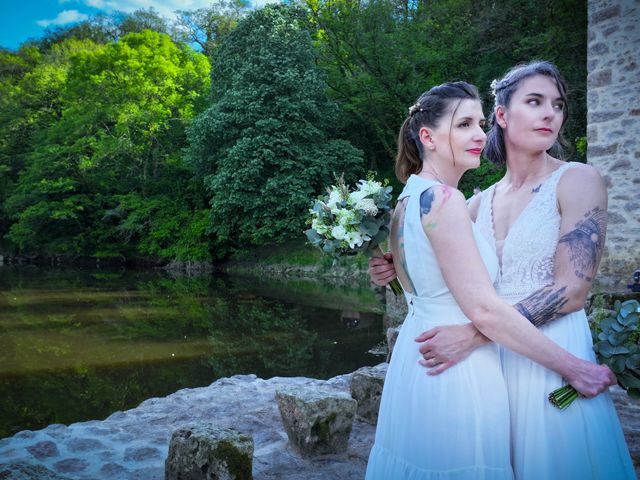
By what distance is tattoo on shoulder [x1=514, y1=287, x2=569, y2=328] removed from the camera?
1.66m

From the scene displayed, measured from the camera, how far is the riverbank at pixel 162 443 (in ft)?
11.5

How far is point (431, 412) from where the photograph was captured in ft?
5.37

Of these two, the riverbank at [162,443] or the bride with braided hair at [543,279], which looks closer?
the bride with braided hair at [543,279]

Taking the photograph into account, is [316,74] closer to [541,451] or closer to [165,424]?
[165,424]

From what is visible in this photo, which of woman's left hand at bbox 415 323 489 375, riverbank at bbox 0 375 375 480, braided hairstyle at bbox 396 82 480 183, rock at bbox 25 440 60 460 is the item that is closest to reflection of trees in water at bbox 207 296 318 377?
riverbank at bbox 0 375 375 480

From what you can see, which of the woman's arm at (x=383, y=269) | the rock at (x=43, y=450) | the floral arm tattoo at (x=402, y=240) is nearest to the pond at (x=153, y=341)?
the rock at (x=43, y=450)

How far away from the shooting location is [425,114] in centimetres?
181

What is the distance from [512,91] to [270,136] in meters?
19.6

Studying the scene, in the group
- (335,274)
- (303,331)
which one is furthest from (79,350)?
(335,274)

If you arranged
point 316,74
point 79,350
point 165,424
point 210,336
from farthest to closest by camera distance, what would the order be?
point 316,74, point 210,336, point 79,350, point 165,424

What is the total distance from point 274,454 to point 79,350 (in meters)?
5.88

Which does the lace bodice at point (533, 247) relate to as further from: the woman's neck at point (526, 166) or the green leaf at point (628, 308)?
the green leaf at point (628, 308)

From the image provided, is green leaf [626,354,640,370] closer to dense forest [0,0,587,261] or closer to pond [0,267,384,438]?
pond [0,267,384,438]

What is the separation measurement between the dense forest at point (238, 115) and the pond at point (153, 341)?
564 cm
